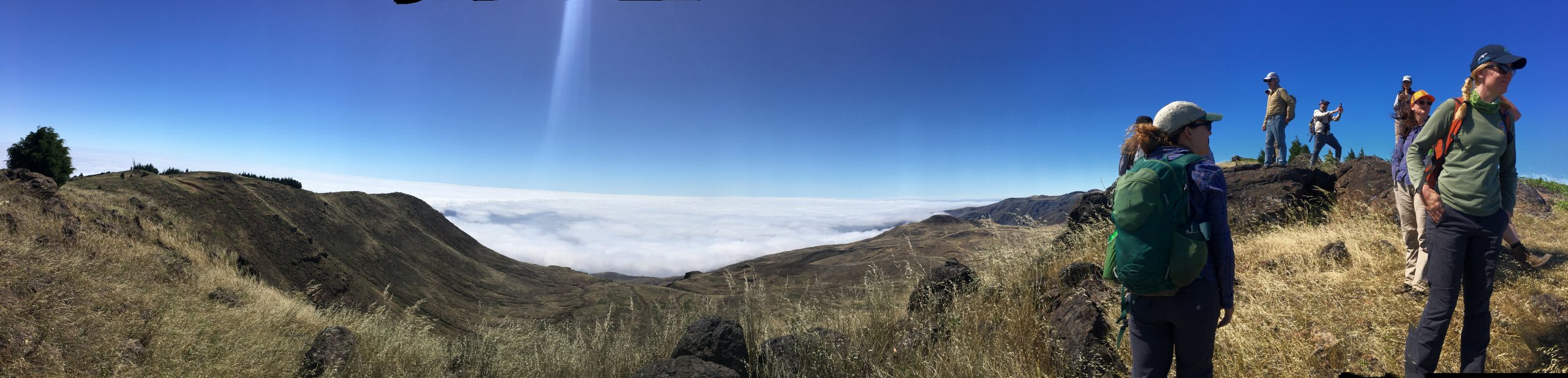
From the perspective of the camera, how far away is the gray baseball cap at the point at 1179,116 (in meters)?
2.18

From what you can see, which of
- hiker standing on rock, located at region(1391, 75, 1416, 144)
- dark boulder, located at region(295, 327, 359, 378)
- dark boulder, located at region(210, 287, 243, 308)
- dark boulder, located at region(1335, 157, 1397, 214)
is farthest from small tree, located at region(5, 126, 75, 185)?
dark boulder, located at region(1335, 157, 1397, 214)

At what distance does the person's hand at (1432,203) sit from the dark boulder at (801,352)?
143 inches

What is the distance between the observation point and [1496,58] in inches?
100

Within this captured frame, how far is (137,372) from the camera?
502cm

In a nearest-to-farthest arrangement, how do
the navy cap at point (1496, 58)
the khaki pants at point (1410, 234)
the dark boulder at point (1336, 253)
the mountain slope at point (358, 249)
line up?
the navy cap at point (1496, 58)
the khaki pants at point (1410, 234)
the dark boulder at point (1336, 253)
the mountain slope at point (358, 249)

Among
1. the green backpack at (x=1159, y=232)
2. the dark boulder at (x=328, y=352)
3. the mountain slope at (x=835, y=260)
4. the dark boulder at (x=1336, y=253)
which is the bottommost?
the mountain slope at (x=835, y=260)

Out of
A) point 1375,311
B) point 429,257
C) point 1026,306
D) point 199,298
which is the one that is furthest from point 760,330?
point 429,257

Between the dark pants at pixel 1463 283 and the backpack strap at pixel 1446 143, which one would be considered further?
the backpack strap at pixel 1446 143

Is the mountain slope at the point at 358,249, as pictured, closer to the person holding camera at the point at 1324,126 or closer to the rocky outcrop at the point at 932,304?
the rocky outcrop at the point at 932,304

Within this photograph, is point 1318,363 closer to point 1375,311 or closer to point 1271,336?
point 1271,336

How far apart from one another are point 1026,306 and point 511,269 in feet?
172

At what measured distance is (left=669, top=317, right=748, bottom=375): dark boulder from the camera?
457 cm

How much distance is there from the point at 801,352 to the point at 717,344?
840 mm

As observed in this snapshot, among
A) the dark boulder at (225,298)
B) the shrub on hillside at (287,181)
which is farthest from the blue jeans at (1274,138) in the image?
the shrub on hillside at (287,181)
